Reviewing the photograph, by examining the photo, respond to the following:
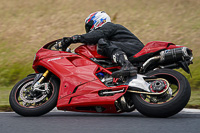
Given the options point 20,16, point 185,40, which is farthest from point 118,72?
point 20,16

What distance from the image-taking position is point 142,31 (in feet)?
46.2

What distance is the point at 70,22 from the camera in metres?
15.7

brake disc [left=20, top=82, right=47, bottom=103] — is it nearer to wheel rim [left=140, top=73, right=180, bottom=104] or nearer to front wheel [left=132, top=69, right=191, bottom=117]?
front wheel [left=132, top=69, right=191, bottom=117]

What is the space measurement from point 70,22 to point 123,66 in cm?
1103

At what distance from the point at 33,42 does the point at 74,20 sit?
2.39 meters

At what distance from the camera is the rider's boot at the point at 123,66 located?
194 inches

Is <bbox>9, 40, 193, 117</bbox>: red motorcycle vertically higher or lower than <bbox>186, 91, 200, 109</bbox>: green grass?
higher

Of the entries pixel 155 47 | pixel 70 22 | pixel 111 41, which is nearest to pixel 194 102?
pixel 155 47

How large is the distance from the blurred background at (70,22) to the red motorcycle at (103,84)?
6106 mm

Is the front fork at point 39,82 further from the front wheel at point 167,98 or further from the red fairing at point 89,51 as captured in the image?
the front wheel at point 167,98

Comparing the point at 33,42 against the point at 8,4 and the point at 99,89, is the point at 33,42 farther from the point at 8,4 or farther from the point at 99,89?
the point at 99,89

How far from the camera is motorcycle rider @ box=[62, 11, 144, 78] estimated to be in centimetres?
504

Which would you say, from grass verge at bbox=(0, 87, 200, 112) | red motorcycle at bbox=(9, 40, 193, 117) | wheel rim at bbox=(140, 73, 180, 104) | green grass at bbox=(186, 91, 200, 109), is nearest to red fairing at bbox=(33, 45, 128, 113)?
red motorcycle at bbox=(9, 40, 193, 117)

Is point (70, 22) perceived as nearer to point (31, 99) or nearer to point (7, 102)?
point (7, 102)
